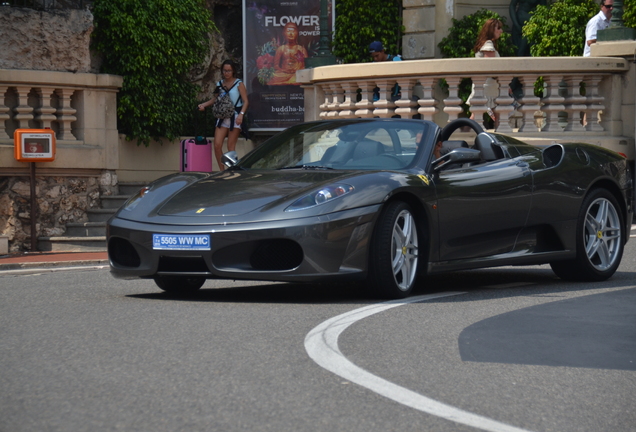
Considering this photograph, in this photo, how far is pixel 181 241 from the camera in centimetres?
740

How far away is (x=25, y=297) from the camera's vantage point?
8125 mm

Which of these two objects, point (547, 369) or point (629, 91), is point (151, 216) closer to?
point (547, 369)

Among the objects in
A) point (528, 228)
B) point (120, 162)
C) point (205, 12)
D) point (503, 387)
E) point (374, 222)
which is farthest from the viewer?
point (205, 12)

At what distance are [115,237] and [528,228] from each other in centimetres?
314

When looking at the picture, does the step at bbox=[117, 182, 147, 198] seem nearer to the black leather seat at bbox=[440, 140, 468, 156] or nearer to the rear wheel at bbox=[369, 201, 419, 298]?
the black leather seat at bbox=[440, 140, 468, 156]

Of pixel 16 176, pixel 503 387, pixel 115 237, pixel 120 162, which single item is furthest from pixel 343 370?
pixel 120 162

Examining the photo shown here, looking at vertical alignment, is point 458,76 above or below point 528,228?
above

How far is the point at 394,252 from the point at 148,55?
10.1 meters

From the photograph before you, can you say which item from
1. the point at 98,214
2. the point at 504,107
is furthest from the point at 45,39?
the point at 504,107

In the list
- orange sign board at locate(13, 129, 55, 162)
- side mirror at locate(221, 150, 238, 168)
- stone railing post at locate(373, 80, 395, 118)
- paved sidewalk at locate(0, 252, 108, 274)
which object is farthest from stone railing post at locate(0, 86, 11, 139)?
side mirror at locate(221, 150, 238, 168)

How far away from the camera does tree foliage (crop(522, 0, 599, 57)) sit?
1977cm

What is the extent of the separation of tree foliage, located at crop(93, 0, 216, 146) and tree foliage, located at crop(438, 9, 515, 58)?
5477 mm

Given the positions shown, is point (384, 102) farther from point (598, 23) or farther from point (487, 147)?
Result: point (487, 147)

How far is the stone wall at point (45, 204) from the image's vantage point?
47.9ft
